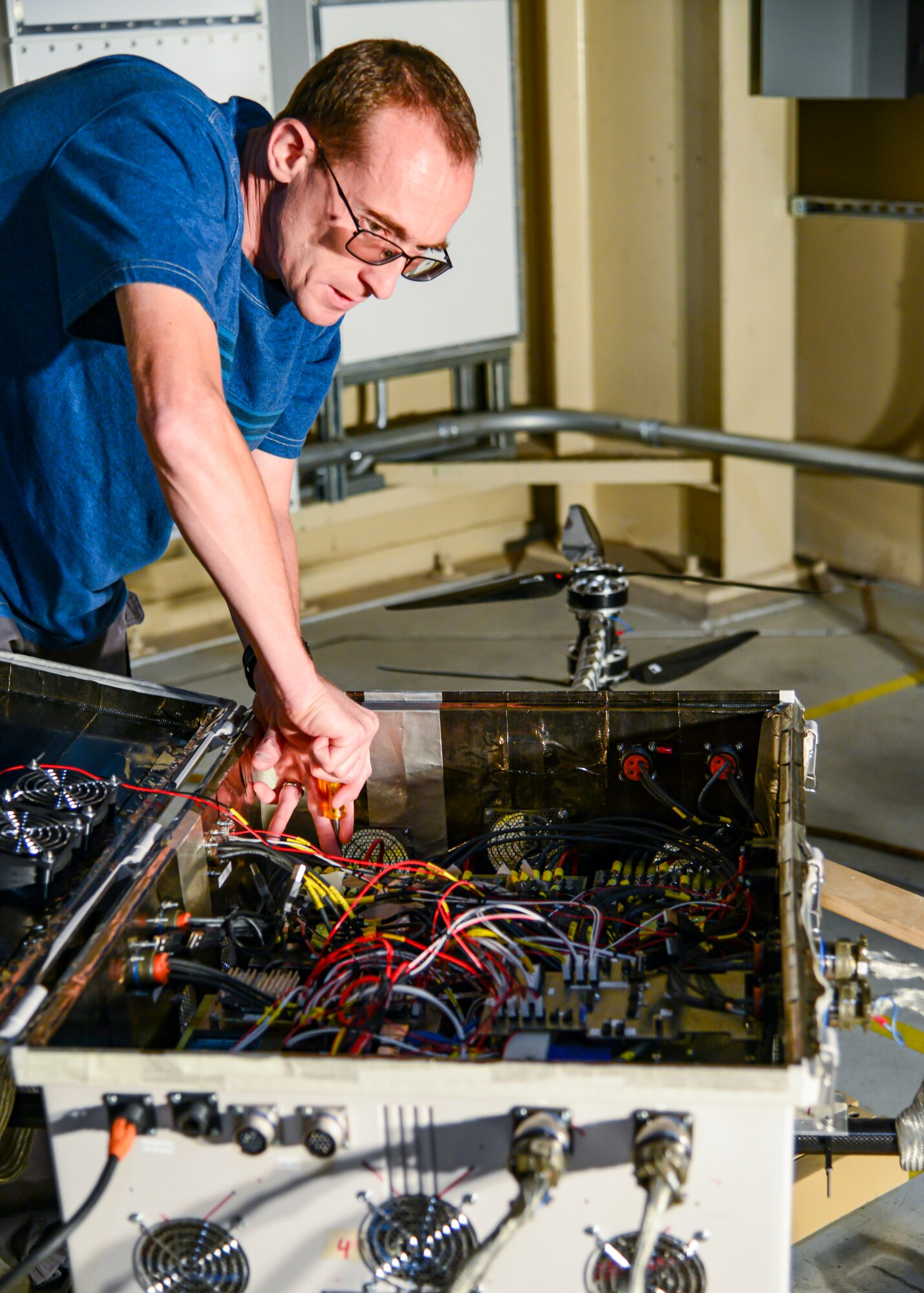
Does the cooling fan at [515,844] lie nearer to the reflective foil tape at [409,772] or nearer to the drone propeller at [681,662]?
the reflective foil tape at [409,772]

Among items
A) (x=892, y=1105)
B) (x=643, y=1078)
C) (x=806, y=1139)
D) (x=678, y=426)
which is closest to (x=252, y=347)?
(x=643, y=1078)

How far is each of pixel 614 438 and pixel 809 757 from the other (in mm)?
2713

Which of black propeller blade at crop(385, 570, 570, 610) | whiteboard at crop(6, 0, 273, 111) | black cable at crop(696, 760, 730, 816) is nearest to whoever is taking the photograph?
black cable at crop(696, 760, 730, 816)

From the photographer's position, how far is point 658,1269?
93 centimetres

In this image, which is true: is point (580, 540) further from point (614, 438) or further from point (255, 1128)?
point (255, 1128)

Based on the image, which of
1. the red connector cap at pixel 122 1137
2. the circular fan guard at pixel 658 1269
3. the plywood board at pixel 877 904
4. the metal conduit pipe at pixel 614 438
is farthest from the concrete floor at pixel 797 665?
the red connector cap at pixel 122 1137

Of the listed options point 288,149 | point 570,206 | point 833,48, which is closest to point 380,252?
point 288,149

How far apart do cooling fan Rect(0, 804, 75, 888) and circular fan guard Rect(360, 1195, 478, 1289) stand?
1.27 feet

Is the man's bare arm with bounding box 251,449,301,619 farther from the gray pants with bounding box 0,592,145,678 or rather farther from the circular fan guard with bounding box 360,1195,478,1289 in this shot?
the circular fan guard with bounding box 360,1195,478,1289

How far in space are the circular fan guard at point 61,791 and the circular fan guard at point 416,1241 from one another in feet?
1.45

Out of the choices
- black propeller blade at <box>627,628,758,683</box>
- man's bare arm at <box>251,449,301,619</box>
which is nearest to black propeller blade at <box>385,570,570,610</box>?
black propeller blade at <box>627,628,758,683</box>

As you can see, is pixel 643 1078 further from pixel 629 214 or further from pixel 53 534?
pixel 629 214

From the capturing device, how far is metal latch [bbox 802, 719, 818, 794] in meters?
1.28

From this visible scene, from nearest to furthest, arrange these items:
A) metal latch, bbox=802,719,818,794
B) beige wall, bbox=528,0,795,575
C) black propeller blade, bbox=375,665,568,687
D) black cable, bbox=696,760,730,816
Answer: metal latch, bbox=802,719,818,794, black cable, bbox=696,760,730,816, black propeller blade, bbox=375,665,568,687, beige wall, bbox=528,0,795,575
